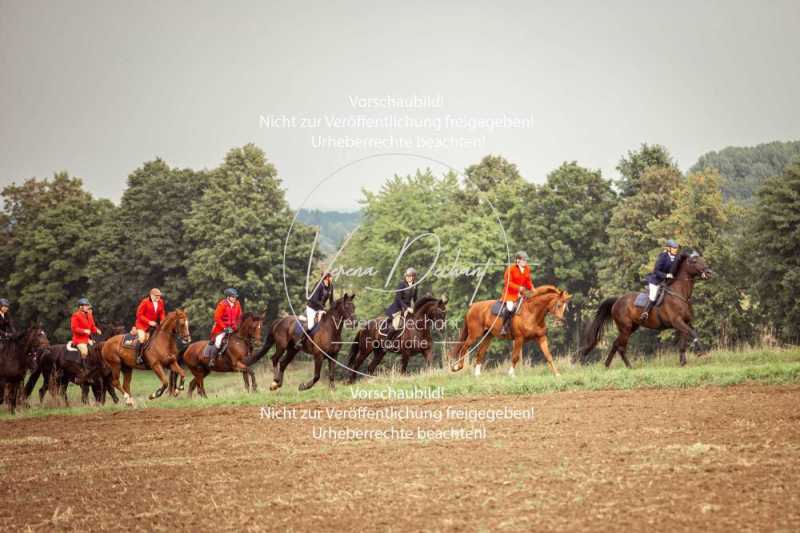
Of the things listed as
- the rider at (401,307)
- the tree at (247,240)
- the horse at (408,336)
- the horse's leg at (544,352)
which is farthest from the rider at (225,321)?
the tree at (247,240)

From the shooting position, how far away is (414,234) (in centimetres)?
3916

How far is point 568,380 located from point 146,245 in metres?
38.5

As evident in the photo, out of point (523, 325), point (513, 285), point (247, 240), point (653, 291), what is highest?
point (247, 240)

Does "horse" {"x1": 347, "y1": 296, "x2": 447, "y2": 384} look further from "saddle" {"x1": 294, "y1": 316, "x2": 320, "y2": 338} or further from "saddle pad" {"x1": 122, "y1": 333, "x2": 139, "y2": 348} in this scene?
"saddle pad" {"x1": 122, "y1": 333, "x2": 139, "y2": 348}

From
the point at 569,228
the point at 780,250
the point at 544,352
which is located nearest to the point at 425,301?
the point at 544,352

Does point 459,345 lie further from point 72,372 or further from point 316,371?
point 72,372

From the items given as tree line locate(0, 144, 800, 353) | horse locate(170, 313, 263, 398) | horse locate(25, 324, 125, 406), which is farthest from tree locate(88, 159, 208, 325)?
horse locate(170, 313, 263, 398)

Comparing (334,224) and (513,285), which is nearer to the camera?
(513,285)

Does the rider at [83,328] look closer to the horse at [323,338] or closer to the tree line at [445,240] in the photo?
the horse at [323,338]

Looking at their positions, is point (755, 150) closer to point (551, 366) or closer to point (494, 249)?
point (494, 249)

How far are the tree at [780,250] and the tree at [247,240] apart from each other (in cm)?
1959

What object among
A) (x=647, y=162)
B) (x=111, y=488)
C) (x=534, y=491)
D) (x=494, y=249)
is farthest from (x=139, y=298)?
(x=534, y=491)

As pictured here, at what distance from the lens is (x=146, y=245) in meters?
51.7

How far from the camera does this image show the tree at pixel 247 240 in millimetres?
38438
